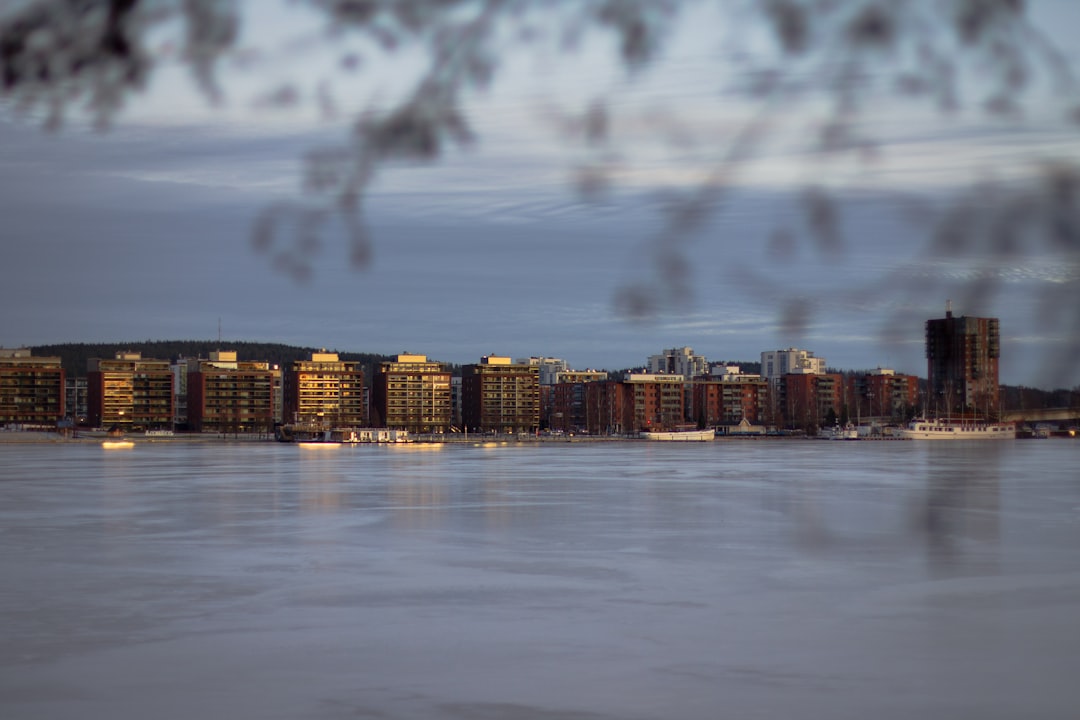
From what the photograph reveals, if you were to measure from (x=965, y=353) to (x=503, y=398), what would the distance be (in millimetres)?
131207

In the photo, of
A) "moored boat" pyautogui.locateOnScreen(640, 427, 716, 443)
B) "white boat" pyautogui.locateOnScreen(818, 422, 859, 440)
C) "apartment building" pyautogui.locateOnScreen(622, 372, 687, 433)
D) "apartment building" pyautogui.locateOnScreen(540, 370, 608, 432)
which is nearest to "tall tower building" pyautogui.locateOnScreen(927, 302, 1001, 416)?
"moored boat" pyautogui.locateOnScreen(640, 427, 716, 443)

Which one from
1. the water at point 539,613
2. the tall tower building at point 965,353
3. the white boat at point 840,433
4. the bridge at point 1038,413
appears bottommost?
the white boat at point 840,433

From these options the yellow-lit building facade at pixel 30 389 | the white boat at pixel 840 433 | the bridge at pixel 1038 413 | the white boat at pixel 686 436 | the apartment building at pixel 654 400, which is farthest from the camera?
the apartment building at pixel 654 400

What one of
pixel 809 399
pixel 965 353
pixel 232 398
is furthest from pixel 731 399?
pixel 965 353

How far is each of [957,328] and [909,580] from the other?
9.76m

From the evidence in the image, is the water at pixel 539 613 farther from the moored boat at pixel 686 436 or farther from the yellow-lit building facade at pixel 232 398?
the yellow-lit building facade at pixel 232 398

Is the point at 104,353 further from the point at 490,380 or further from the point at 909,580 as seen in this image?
the point at 909,580

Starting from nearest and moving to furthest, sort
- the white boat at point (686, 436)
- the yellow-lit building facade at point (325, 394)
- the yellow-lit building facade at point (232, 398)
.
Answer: the white boat at point (686, 436), the yellow-lit building facade at point (325, 394), the yellow-lit building facade at point (232, 398)

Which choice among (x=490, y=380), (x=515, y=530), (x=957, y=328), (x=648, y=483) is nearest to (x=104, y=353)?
(x=490, y=380)

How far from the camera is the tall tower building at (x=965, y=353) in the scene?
1.84 metres

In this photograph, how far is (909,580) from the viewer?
1099 cm

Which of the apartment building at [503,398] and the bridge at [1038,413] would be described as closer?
the bridge at [1038,413]

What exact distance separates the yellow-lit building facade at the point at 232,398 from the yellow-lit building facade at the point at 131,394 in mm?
3284

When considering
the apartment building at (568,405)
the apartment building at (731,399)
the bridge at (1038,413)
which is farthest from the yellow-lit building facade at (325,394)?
the bridge at (1038,413)
